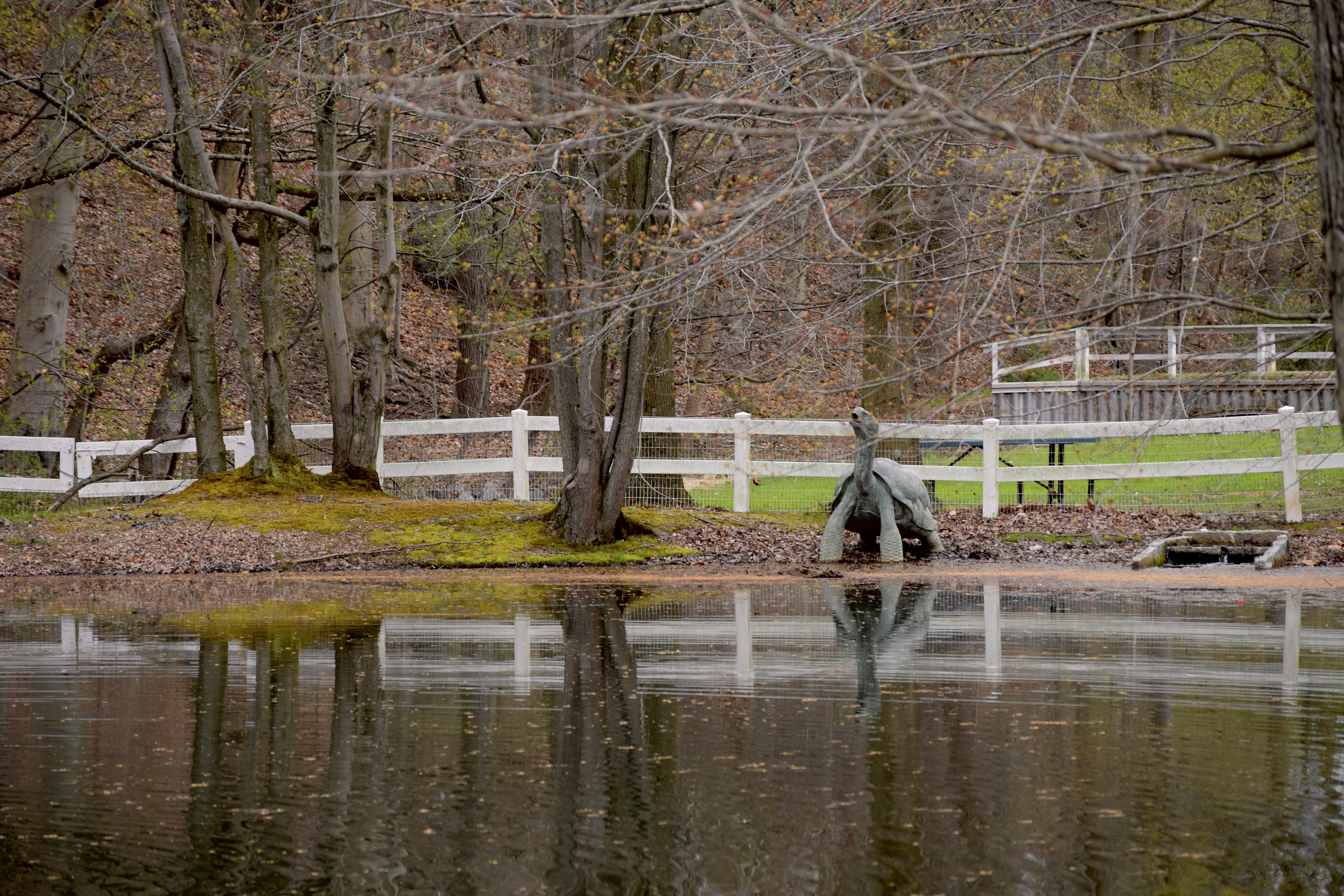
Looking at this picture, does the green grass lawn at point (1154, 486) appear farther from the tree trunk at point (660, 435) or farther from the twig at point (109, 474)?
the twig at point (109, 474)

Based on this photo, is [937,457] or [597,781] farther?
[937,457]

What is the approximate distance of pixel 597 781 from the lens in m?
5.31

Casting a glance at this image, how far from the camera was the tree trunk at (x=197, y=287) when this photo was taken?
16266mm

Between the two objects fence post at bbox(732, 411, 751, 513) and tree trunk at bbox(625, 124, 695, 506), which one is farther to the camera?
tree trunk at bbox(625, 124, 695, 506)

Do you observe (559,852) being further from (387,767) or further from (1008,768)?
(1008,768)

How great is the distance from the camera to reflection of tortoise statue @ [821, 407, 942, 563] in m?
14.0

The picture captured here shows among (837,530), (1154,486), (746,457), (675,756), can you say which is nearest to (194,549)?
(746,457)

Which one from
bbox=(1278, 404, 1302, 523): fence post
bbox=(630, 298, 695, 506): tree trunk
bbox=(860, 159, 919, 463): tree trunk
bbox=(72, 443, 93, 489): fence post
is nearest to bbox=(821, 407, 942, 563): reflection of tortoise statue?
bbox=(860, 159, 919, 463): tree trunk

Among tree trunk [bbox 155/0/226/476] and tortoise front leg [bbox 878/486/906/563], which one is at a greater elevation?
tree trunk [bbox 155/0/226/476]

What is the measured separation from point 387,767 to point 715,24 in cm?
1140

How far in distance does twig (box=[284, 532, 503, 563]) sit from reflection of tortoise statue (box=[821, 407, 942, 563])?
387 centimetres

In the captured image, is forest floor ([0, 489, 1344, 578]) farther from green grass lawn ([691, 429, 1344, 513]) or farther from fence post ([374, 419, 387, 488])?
green grass lawn ([691, 429, 1344, 513])

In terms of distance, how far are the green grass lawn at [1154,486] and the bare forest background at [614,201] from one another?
1446mm

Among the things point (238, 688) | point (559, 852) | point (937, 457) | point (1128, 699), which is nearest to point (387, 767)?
Answer: point (559, 852)
